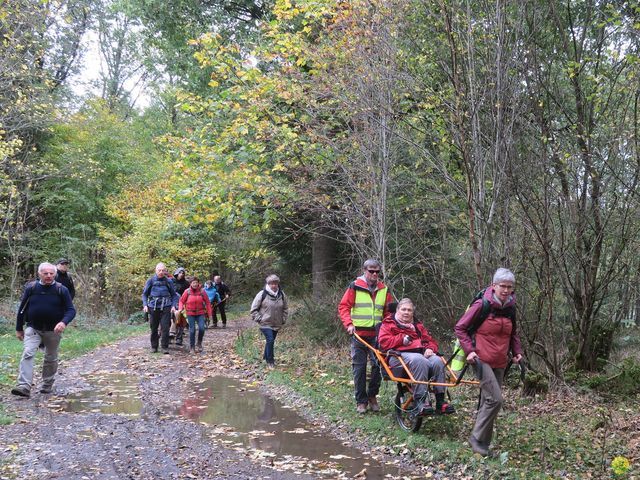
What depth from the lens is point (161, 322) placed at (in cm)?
1327

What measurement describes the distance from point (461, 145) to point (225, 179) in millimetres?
5907

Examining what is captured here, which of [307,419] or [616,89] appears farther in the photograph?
[616,89]

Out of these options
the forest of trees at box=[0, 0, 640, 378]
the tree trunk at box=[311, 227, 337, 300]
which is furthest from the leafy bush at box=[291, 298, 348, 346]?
the tree trunk at box=[311, 227, 337, 300]

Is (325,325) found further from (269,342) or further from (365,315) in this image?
(365,315)

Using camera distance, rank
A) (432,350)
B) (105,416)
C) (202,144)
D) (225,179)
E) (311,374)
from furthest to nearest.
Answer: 1. (202,144)
2. (225,179)
3. (311,374)
4. (105,416)
5. (432,350)

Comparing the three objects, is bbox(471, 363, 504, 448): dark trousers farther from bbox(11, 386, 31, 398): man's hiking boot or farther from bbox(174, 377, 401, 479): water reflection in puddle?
bbox(11, 386, 31, 398): man's hiking boot

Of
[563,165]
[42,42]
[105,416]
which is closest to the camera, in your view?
[105,416]

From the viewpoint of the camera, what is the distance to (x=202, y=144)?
1300 cm

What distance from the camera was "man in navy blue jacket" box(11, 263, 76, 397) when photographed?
28.6ft

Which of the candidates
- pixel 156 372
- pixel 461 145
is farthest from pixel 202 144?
pixel 461 145

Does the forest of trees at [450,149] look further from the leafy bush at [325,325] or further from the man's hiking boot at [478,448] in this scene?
the man's hiking boot at [478,448]

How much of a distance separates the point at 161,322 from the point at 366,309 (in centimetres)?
707

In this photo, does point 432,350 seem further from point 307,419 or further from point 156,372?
point 156,372

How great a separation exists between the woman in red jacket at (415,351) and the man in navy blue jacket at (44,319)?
4.99 metres
